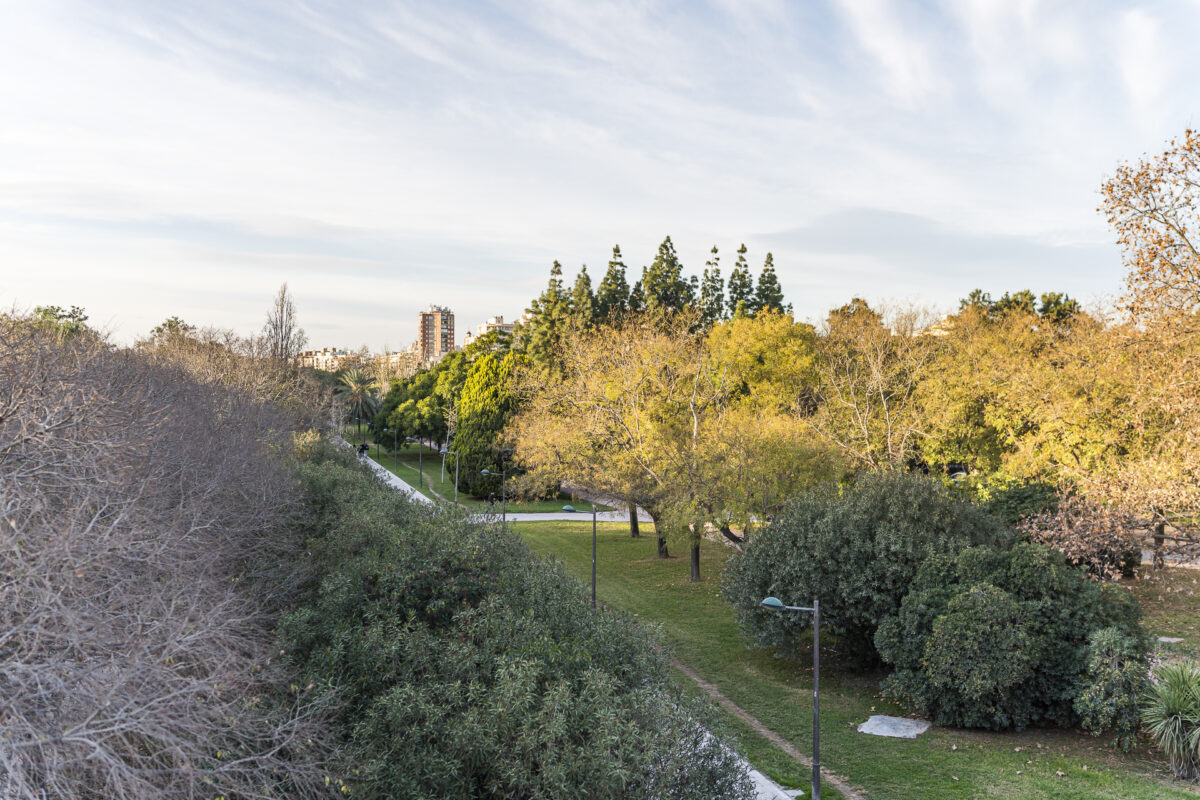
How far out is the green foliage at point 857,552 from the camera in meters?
14.6

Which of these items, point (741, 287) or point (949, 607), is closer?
point (949, 607)

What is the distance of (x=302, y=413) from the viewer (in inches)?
1412

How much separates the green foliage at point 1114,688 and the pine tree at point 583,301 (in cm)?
3145

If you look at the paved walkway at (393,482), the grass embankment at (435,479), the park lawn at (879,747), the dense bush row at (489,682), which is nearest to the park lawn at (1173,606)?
the park lawn at (879,747)

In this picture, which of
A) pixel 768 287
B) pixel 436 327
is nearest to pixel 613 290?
pixel 768 287

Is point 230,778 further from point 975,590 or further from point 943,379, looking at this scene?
point 943,379

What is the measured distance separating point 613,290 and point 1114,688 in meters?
35.3

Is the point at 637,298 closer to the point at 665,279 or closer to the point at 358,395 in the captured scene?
the point at 665,279

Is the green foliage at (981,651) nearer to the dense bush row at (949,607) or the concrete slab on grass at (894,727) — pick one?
the dense bush row at (949,607)

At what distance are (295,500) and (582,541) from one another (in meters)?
15.1

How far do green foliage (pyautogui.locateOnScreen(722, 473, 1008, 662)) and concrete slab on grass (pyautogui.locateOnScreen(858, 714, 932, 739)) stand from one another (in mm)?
1975

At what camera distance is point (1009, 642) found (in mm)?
11875

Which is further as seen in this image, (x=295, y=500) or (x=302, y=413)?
(x=302, y=413)

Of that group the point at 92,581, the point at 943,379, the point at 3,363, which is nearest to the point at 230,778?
the point at 92,581
